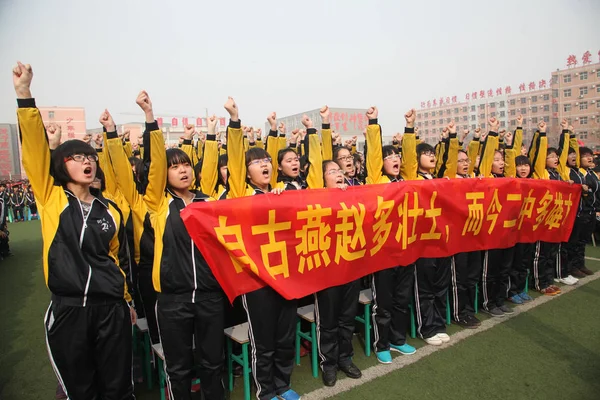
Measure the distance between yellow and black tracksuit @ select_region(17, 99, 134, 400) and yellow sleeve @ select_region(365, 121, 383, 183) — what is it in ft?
9.29

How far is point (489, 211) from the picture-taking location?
500cm

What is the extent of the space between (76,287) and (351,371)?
2.60 metres

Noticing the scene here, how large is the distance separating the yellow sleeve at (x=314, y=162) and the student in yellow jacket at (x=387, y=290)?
655 mm

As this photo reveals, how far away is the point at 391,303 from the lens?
4.25 metres

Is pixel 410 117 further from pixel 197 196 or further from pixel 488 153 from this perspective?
pixel 197 196

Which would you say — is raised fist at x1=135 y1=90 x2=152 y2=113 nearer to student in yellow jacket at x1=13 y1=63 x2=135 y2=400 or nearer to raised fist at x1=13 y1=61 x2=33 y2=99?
student in yellow jacket at x1=13 y1=63 x2=135 y2=400

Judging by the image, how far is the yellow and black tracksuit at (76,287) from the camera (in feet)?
8.11

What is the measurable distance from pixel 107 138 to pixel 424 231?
344 centimetres

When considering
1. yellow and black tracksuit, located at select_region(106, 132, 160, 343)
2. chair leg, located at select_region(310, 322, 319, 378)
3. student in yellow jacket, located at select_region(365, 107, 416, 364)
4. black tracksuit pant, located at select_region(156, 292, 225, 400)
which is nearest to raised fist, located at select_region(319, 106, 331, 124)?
student in yellow jacket, located at select_region(365, 107, 416, 364)

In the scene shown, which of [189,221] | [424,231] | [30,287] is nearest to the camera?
[189,221]

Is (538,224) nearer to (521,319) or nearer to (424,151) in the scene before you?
(521,319)

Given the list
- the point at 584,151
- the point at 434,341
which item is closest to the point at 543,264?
the point at 584,151

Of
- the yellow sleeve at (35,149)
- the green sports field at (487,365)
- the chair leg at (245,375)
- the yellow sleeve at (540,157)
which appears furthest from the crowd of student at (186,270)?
the yellow sleeve at (540,157)

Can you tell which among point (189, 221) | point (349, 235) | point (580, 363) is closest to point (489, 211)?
point (580, 363)
